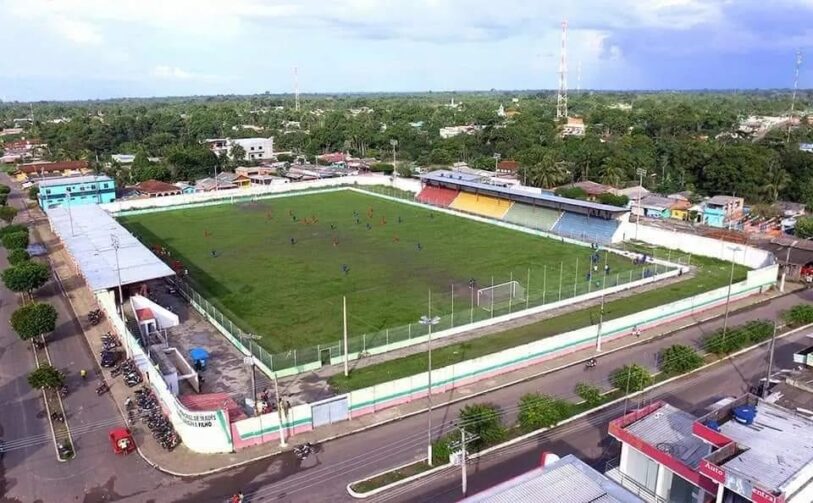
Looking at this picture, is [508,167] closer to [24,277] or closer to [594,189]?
[594,189]

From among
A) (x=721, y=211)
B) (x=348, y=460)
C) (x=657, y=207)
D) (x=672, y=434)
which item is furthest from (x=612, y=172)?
(x=672, y=434)

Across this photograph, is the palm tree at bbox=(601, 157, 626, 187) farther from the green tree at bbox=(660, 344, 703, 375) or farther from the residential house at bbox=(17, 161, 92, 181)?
the residential house at bbox=(17, 161, 92, 181)

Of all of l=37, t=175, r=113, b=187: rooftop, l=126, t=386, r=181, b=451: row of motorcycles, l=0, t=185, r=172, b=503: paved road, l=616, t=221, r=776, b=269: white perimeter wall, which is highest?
l=37, t=175, r=113, b=187: rooftop

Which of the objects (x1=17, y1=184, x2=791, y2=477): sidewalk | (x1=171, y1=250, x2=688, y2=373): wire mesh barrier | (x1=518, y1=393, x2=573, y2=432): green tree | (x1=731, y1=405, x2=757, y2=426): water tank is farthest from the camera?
(x1=171, y1=250, x2=688, y2=373): wire mesh barrier

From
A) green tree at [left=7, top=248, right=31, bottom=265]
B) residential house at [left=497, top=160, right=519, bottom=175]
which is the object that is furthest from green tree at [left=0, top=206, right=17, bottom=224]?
residential house at [left=497, top=160, right=519, bottom=175]

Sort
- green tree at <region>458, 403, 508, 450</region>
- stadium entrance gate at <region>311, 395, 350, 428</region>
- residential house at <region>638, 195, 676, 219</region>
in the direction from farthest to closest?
residential house at <region>638, 195, 676, 219</region>
stadium entrance gate at <region>311, 395, 350, 428</region>
green tree at <region>458, 403, 508, 450</region>

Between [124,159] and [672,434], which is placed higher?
[124,159]

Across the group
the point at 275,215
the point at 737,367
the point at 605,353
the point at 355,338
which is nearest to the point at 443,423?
the point at 355,338
